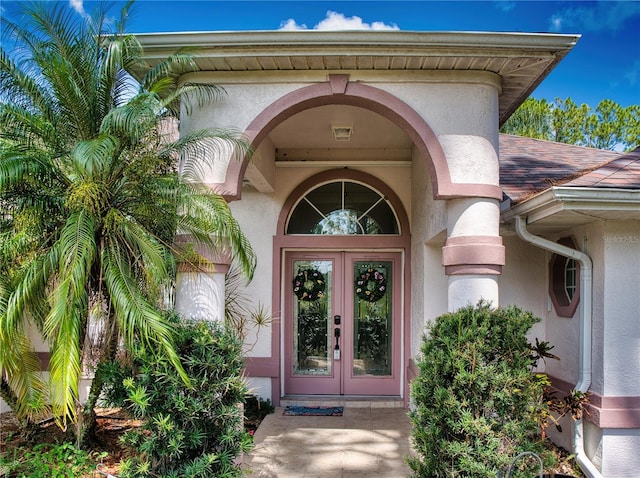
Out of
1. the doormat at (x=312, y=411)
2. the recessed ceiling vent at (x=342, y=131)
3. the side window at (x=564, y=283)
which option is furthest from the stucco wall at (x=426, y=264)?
the doormat at (x=312, y=411)

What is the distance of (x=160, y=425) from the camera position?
4211 mm

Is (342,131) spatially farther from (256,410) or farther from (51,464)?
(51,464)

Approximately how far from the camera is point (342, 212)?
8.91 meters

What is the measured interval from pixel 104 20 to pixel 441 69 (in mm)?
3533

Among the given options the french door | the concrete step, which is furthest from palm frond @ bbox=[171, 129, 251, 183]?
the concrete step

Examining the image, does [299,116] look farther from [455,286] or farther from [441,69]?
[455,286]

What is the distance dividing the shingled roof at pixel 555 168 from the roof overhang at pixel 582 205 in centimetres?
13

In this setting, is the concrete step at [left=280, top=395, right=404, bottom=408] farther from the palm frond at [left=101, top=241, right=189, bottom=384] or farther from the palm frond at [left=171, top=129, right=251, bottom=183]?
the palm frond at [left=171, top=129, right=251, bottom=183]

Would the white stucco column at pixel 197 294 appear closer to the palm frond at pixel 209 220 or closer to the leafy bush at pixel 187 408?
the palm frond at pixel 209 220

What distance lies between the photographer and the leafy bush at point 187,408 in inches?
169

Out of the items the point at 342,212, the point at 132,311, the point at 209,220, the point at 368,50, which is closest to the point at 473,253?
the point at 368,50

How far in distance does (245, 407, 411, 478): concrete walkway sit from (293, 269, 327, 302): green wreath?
201 cm

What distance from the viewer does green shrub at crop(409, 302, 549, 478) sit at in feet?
14.0

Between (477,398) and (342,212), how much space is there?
5.02 meters
